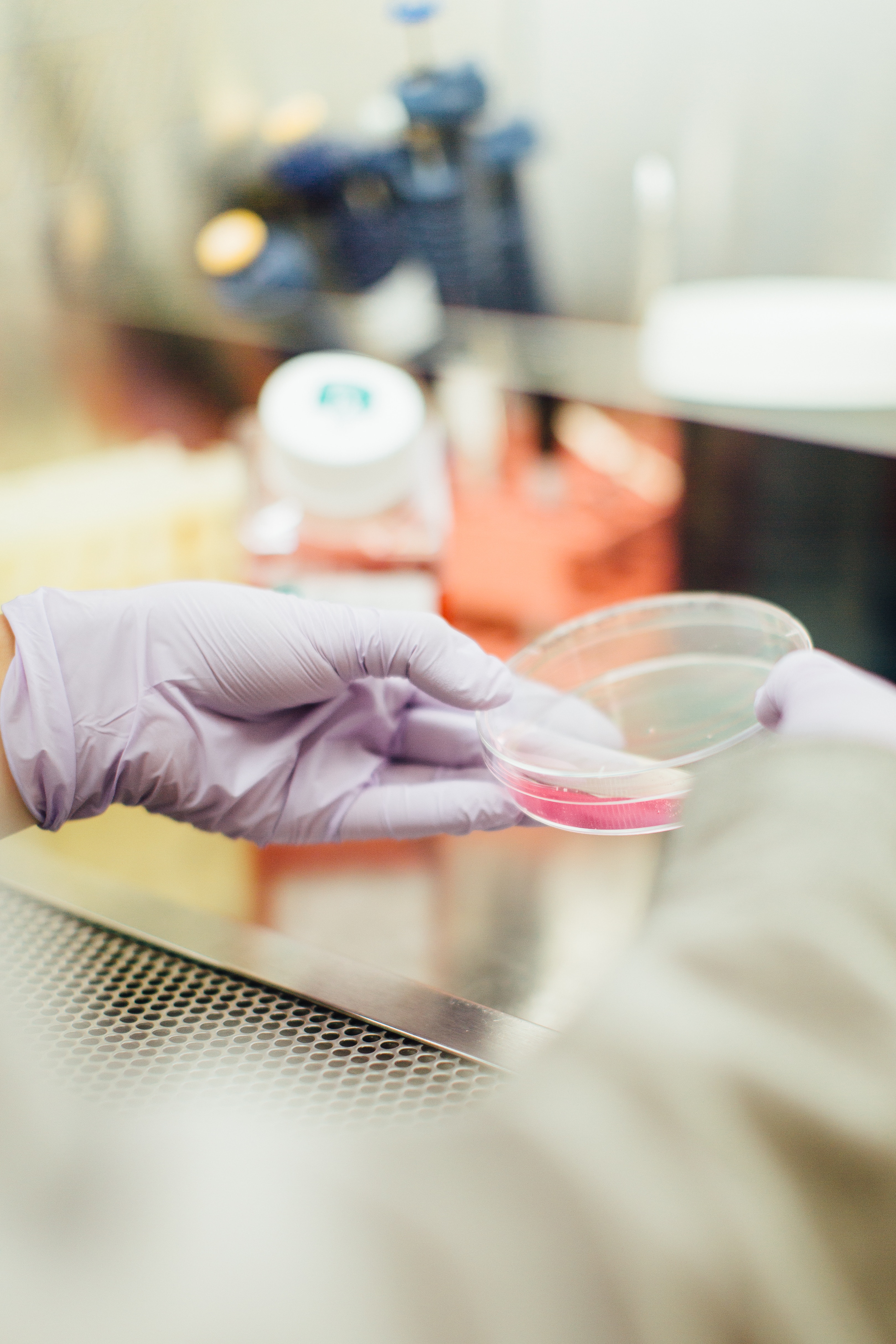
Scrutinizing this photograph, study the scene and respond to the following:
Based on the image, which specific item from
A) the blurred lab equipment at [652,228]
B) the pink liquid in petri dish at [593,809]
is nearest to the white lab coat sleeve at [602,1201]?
the pink liquid in petri dish at [593,809]

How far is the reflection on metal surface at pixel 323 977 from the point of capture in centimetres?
62

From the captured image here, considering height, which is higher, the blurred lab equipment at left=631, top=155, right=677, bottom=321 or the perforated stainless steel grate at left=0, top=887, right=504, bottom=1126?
the blurred lab equipment at left=631, top=155, right=677, bottom=321

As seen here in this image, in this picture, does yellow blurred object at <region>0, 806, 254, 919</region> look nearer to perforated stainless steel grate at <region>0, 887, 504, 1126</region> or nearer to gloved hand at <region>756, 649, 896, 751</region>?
perforated stainless steel grate at <region>0, 887, 504, 1126</region>

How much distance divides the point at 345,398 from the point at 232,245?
39 cm

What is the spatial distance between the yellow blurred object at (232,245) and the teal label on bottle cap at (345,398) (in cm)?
34

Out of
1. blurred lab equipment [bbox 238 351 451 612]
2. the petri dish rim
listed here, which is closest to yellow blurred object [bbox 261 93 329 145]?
blurred lab equipment [bbox 238 351 451 612]

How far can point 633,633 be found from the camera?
37.8 inches

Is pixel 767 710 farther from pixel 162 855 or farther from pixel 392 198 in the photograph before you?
pixel 392 198

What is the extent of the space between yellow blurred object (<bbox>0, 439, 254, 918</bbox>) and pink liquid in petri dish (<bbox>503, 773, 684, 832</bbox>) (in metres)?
0.56

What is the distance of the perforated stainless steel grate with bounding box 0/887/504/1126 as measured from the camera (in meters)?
0.57

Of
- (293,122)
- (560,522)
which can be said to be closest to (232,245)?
(293,122)

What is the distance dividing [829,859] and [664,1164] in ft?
0.52

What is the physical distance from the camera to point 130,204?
5.31ft

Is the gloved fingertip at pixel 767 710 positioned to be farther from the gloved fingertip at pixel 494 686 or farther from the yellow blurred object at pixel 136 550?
the yellow blurred object at pixel 136 550
